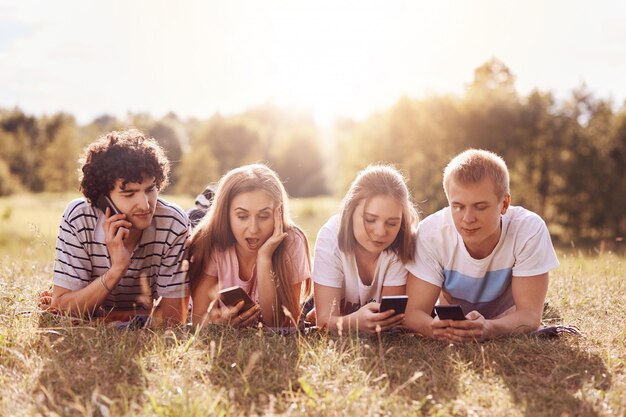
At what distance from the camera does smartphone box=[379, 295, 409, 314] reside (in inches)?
187

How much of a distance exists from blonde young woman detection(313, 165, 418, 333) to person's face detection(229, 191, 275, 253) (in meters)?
0.52

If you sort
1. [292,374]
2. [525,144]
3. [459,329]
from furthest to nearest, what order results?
[525,144], [459,329], [292,374]

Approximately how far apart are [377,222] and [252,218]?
1154 millimetres

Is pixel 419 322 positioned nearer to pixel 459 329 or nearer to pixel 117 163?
pixel 459 329

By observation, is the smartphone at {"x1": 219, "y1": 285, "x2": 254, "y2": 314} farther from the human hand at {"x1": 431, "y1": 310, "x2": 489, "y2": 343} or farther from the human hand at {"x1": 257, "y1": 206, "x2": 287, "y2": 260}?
the human hand at {"x1": 431, "y1": 310, "x2": 489, "y2": 343}

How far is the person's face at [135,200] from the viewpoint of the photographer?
523 centimetres

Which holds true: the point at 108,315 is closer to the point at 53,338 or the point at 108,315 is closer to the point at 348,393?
the point at 53,338

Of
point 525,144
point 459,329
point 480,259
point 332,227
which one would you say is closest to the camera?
point 459,329

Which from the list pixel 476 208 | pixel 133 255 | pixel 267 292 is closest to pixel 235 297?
pixel 267 292

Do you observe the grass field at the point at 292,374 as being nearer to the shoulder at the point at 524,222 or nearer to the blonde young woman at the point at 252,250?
the blonde young woman at the point at 252,250

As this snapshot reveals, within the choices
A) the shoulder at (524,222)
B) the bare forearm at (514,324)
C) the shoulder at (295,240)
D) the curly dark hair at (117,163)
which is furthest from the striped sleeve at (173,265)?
the shoulder at (524,222)

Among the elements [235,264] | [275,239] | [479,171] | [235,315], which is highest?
[479,171]

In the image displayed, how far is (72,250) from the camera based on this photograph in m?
5.40

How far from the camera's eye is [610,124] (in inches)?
986
